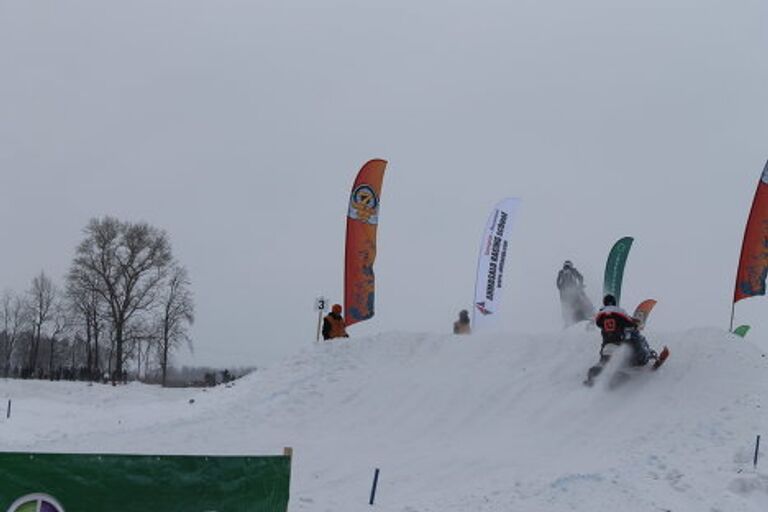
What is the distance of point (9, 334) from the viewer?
83.0 meters

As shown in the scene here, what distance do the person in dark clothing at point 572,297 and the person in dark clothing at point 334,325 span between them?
610 cm

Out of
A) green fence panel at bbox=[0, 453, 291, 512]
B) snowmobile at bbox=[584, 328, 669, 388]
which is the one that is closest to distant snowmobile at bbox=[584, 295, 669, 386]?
snowmobile at bbox=[584, 328, 669, 388]

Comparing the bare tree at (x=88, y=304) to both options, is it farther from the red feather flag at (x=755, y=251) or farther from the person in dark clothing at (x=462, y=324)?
the red feather flag at (x=755, y=251)

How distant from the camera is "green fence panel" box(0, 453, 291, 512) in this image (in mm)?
5242

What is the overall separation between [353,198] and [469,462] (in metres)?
11.9

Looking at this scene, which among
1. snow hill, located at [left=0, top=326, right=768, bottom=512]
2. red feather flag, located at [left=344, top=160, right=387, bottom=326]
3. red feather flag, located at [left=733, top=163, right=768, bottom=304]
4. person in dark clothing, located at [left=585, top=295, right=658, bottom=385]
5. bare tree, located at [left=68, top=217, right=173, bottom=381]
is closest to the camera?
snow hill, located at [left=0, top=326, right=768, bottom=512]

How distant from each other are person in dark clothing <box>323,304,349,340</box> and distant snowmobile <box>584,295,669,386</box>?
7.08 m

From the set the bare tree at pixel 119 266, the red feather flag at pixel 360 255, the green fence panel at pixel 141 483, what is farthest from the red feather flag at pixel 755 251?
the bare tree at pixel 119 266

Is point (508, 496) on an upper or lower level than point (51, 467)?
lower

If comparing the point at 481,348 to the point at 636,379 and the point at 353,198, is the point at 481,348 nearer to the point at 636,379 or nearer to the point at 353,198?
the point at 636,379

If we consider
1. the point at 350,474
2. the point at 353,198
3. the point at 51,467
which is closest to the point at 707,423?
the point at 350,474

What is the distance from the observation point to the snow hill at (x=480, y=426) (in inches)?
386

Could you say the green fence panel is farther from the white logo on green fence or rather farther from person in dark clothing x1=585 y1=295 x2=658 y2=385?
person in dark clothing x1=585 y1=295 x2=658 y2=385

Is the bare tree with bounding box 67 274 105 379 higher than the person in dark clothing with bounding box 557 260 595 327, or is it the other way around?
the bare tree with bounding box 67 274 105 379
